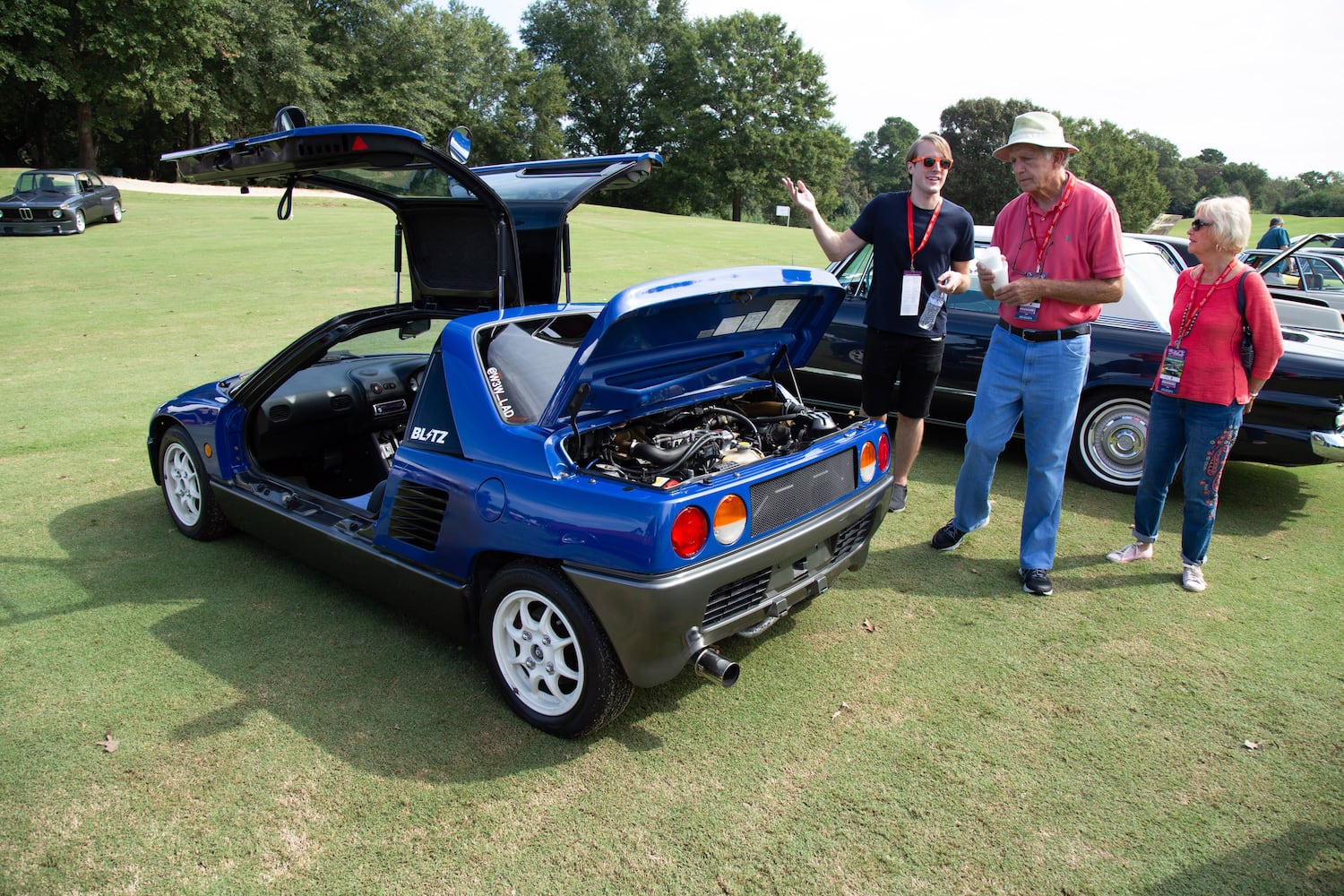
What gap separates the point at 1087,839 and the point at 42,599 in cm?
441

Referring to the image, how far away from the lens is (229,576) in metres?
4.18

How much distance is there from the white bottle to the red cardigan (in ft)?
3.34

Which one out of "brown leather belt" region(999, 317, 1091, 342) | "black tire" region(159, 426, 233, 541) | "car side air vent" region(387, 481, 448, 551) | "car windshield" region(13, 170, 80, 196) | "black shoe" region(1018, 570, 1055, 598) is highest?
"car windshield" region(13, 170, 80, 196)

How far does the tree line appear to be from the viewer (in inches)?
1412

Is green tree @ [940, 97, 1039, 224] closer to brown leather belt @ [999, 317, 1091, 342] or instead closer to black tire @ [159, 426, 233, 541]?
brown leather belt @ [999, 317, 1091, 342]

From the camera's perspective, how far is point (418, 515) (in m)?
3.31

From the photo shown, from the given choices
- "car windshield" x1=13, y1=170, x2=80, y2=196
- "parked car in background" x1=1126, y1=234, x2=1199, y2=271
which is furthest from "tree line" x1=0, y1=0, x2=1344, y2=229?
"parked car in background" x1=1126, y1=234, x2=1199, y2=271

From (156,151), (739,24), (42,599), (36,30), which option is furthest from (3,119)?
(42,599)

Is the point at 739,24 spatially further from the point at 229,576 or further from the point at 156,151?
the point at 229,576

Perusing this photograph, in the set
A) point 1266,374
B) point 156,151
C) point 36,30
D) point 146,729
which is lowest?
point 146,729

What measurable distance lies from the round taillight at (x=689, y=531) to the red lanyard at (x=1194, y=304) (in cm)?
282

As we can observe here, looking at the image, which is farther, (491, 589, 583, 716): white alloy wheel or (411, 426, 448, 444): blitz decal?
(411, 426, 448, 444): blitz decal

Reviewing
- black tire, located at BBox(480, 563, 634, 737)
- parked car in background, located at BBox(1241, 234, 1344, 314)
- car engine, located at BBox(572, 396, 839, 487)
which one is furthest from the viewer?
parked car in background, located at BBox(1241, 234, 1344, 314)

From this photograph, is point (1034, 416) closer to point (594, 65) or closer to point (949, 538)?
point (949, 538)
